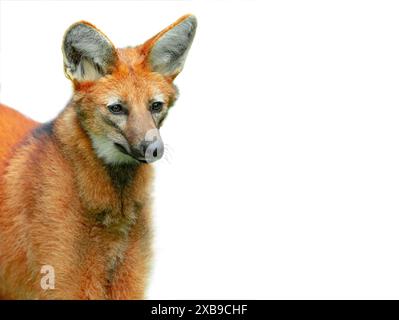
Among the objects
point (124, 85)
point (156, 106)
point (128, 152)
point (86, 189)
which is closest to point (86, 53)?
point (124, 85)

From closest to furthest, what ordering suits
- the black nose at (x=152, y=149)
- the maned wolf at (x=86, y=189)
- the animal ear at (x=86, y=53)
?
the black nose at (x=152, y=149), the animal ear at (x=86, y=53), the maned wolf at (x=86, y=189)

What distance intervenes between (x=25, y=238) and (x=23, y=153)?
1.57ft

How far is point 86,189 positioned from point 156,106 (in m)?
0.58

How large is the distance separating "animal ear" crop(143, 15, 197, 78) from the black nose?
486 mm

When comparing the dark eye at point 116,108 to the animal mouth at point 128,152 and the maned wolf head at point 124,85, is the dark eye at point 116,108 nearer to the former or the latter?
the maned wolf head at point 124,85

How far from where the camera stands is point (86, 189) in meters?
5.34

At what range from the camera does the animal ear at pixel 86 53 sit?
5.12 metres

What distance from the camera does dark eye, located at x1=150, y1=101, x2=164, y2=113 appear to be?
5207 millimetres

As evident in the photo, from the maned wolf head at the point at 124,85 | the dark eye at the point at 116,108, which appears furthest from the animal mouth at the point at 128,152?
the dark eye at the point at 116,108

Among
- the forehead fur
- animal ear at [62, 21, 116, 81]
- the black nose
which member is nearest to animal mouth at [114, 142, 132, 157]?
the black nose

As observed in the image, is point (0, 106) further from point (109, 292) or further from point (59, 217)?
point (109, 292)

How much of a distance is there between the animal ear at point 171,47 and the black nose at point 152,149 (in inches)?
19.1

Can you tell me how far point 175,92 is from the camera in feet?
17.6

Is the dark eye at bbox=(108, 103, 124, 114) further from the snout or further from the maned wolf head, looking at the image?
the snout
